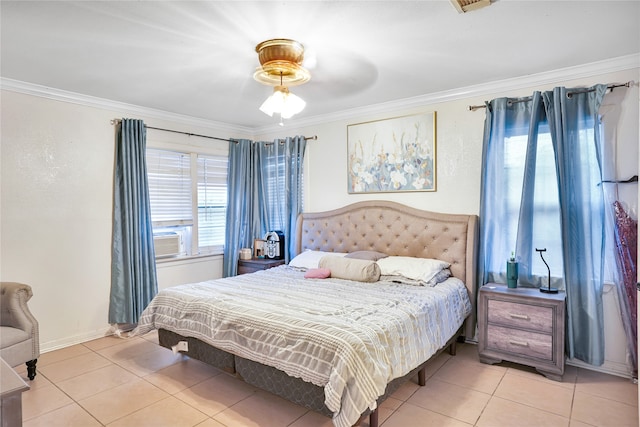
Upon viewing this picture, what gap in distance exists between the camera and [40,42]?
2459mm

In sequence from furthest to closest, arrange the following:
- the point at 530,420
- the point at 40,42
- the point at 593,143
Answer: the point at 593,143 < the point at 40,42 < the point at 530,420

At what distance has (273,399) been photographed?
8.52ft

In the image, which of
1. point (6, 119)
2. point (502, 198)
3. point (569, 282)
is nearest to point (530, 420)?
point (569, 282)

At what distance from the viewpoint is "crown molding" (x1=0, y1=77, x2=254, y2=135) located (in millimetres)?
3246

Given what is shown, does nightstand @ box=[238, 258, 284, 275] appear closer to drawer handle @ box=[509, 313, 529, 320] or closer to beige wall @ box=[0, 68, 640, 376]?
beige wall @ box=[0, 68, 640, 376]

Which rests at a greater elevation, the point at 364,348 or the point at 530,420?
the point at 364,348

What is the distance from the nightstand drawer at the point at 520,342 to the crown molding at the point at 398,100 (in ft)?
6.93

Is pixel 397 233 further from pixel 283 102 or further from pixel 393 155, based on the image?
pixel 283 102

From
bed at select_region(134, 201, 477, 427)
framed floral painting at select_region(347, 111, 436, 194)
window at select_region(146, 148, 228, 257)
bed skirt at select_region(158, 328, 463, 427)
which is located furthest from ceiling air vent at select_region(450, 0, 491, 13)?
window at select_region(146, 148, 228, 257)

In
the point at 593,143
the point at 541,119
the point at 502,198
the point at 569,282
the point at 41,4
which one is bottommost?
the point at 569,282

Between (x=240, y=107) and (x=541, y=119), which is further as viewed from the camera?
(x=240, y=107)

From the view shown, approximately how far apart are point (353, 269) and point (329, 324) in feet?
4.22

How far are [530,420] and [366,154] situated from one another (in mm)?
2872

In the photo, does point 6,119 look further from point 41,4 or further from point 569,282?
point 569,282
